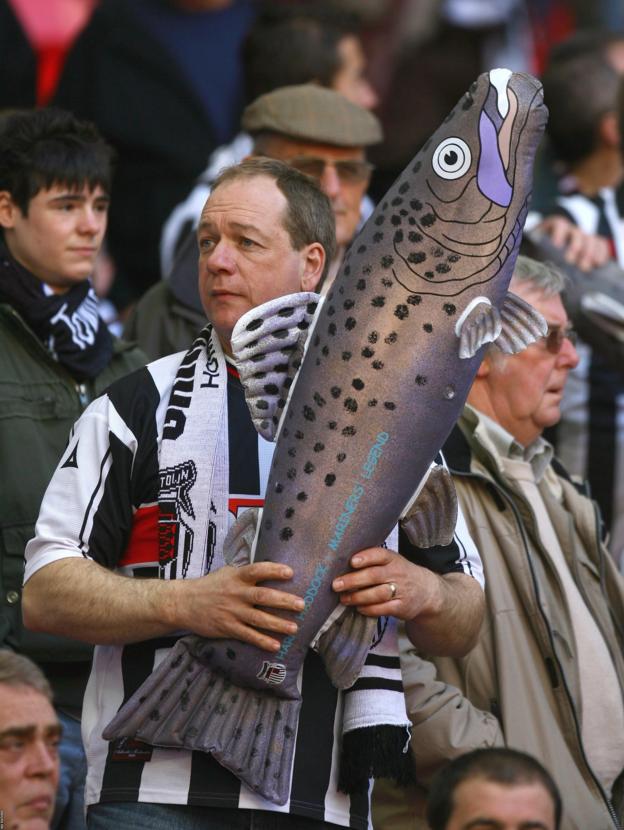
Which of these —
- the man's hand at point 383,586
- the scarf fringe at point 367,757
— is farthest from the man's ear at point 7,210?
the scarf fringe at point 367,757

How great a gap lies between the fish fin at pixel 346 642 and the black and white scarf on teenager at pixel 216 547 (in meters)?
0.04

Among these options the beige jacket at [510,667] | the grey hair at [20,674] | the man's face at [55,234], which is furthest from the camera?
the man's face at [55,234]

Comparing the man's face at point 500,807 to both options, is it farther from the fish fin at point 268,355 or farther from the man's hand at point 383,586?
the fish fin at point 268,355

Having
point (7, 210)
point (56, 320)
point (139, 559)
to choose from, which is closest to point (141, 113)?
point (7, 210)

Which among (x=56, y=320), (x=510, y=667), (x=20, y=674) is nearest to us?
(x=20, y=674)

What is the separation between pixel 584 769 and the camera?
4363 mm

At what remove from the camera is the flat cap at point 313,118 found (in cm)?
559

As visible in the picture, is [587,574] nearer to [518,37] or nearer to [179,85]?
[179,85]

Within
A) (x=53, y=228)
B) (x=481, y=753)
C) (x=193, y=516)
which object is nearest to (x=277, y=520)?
(x=193, y=516)

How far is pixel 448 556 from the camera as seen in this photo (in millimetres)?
3688

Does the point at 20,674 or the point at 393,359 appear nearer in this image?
the point at 393,359

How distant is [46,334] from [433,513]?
1553 millimetres

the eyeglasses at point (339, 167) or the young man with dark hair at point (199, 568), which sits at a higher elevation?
the eyeglasses at point (339, 167)

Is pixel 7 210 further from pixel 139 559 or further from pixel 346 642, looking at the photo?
pixel 346 642
